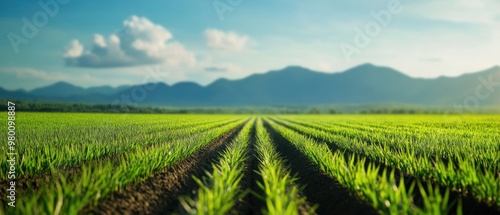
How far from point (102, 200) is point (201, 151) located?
830cm

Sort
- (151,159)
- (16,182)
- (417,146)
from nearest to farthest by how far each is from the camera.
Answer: (16,182) < (151,159) < (417,146)

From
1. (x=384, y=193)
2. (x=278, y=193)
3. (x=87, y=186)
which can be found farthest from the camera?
(x=278, y=193)

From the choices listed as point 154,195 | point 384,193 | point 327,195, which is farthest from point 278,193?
point 154,195

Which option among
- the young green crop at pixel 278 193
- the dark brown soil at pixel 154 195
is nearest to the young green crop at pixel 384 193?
the young green crop at pixel 278 193

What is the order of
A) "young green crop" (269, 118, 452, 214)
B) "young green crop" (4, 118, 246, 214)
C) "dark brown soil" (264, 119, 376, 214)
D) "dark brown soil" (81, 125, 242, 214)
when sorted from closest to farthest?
"young green crop" (4, 118, 246, 214) → "young green crop" (269, 118, 452, 214) → "dark brown soil" (81, 125, 242, 214) → "dark brown soil" (264, 119, 376, 214)

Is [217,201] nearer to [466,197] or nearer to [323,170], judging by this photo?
[466,197]

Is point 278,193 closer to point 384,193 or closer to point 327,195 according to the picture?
point 384,193

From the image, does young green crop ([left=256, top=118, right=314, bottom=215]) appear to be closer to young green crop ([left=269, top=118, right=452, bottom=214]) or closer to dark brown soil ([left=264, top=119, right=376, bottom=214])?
dark brown soil ([left=264, top=119, right=376, bottom=214])

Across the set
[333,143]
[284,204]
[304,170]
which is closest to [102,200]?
[284,204]

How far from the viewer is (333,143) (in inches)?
642

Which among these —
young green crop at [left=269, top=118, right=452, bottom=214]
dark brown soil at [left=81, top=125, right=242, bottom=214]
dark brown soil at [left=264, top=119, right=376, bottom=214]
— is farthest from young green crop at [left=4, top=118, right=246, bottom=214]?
young green crop at [left=269, top=118, right=452, bottom=214]

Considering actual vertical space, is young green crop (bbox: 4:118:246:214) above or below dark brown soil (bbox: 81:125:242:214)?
above

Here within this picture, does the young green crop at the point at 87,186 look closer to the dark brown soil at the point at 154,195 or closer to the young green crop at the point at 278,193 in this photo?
the dark brown soil at the point at 154,195

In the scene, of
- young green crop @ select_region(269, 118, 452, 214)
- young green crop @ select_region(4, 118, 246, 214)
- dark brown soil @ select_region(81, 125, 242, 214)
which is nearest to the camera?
young green crop @ select_region(4, 118, 246, 214)
